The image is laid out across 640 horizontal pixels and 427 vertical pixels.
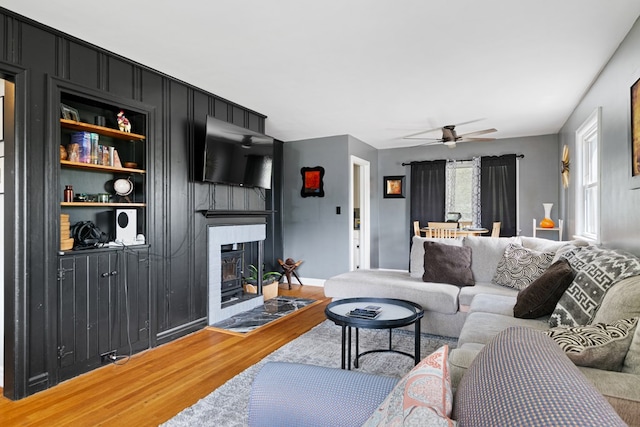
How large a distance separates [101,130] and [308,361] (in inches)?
92.9

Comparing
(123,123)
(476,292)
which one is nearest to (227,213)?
(123,123)

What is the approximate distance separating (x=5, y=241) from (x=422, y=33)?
3033mm

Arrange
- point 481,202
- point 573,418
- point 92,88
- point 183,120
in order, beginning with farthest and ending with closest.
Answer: point 481,202 → point 183,120 → point 92,88 → point 573,418

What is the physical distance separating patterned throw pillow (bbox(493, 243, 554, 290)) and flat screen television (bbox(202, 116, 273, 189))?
2.67 m

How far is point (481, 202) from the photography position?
588cm

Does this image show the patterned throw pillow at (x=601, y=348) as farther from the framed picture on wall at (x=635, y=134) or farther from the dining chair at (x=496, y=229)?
the dining chair at (x=496, y=229)

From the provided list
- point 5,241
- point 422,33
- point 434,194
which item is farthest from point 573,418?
point 434,194

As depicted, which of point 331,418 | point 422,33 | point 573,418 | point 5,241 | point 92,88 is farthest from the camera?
point 92,88

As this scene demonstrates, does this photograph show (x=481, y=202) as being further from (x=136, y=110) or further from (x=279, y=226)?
(x=136, y=110)

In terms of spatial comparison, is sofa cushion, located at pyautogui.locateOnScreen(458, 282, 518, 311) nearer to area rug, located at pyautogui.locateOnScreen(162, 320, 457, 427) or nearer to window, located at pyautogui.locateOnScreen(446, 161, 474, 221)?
area rug, located at pyautogui.locateOnScreen(162, 320, 457, 427)

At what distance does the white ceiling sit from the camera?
7.11ft

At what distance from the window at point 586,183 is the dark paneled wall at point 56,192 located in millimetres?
3844

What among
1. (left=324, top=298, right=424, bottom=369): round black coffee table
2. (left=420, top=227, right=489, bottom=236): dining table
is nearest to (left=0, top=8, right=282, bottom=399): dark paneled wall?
(left=324, top=298, right=424, bottom=369): round black coffee table

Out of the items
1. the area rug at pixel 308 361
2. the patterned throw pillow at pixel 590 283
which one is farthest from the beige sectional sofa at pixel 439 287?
the patterned throw pillow at pixel 590 283
